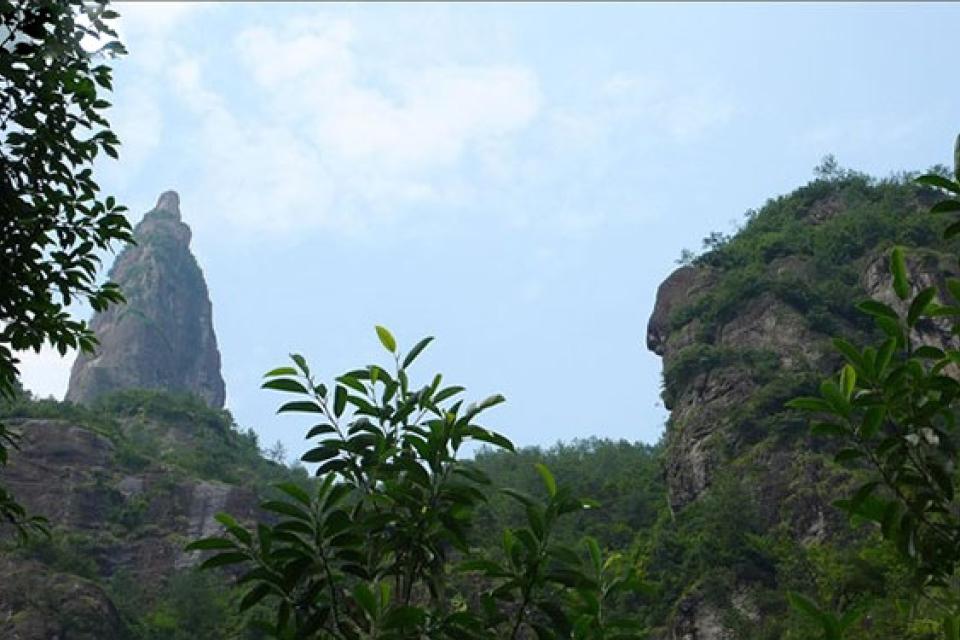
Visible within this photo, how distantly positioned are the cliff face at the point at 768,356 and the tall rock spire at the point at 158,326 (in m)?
60.9

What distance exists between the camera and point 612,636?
10.3 feet

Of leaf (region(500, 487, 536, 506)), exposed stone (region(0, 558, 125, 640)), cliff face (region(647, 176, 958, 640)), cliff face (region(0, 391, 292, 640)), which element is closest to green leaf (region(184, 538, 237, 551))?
leaf (region(500, 487, 536, 506))

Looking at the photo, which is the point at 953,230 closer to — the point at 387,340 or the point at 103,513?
the point at 387,340

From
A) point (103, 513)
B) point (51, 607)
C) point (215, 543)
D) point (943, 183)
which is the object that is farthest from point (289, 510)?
point (103, 513)

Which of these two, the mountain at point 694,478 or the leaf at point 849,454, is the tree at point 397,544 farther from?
the mountain at point 694,478

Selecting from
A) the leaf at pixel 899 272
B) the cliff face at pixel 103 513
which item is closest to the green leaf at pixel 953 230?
the leaf at pixel 899 272

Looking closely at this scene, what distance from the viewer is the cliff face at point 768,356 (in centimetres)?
3556

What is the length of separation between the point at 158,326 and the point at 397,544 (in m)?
108

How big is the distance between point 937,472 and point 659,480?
5232 cm

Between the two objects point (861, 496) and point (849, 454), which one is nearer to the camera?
point (861, 496)

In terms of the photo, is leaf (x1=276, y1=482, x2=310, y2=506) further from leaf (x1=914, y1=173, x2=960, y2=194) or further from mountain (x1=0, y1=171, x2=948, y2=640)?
mountain (x1=0, y1=171, x2=948, y2=640)

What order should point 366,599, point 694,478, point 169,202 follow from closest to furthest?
point 366,599, point 694,478, point 169,202

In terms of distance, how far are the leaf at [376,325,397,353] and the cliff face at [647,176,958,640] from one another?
2728cm

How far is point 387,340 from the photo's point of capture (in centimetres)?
335
